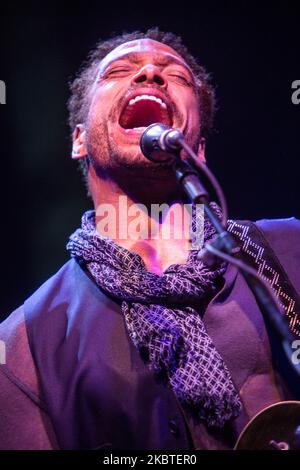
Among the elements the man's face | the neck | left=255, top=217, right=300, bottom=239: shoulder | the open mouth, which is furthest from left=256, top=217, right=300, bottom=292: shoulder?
the open mouth

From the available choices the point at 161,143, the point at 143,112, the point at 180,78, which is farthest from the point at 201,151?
the point at 161,143

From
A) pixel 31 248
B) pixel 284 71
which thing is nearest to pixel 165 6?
pixel 284 71

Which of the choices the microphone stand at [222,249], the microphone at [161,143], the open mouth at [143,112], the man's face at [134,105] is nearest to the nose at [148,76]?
the man's face at [134,105]

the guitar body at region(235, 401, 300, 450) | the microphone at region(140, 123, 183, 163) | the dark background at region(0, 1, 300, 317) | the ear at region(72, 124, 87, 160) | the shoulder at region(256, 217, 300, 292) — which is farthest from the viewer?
the dark background at region(0, 1, 300, 317)

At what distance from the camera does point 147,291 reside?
7.24 ft

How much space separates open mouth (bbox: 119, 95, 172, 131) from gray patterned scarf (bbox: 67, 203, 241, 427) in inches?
25.4

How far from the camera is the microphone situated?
160 cm

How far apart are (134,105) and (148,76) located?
168 millimetres

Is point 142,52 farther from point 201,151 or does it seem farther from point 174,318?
point 174,318

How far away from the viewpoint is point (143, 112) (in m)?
2.67

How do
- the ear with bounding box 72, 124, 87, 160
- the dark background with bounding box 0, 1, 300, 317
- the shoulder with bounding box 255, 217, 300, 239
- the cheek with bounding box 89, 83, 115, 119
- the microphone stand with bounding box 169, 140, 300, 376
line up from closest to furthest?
the microphone stand with bounding box 169, 140, 300, 376
the shoulder with bounding box 255, 217, 300, 239
the cheek with bounding box 89, 83, 115, 119
the ear with bounding box 72, 124, 87, 160
the dark background with bounding box 0, 1, 300, 317

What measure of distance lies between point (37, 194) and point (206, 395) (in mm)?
1865

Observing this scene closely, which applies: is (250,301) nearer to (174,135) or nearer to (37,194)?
(174,135)

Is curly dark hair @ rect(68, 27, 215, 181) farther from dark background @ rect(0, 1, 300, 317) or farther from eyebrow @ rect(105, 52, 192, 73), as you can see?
eyebrow @ rect(105, 52, 192, 73)
